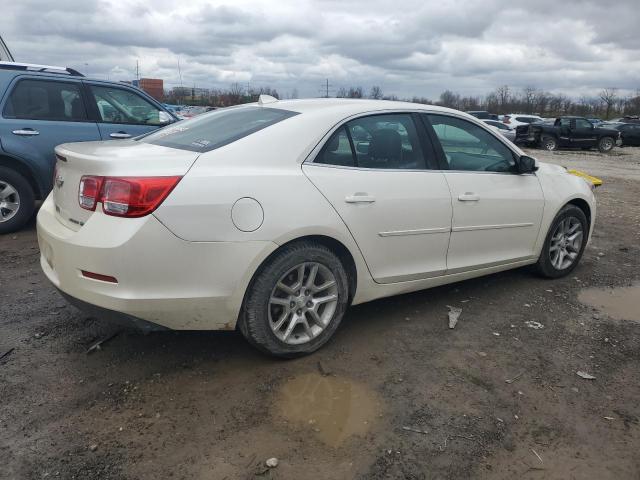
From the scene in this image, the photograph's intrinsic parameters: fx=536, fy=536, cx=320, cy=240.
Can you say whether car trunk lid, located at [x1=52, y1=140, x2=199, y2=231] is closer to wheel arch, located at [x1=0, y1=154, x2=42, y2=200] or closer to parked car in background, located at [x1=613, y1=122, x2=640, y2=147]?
wheel arch, located at [x1=0, y1=154, x2=42, y2=200]

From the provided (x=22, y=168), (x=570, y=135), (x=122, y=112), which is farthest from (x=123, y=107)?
(x=570, y=135)

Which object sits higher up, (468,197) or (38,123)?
(38,123)

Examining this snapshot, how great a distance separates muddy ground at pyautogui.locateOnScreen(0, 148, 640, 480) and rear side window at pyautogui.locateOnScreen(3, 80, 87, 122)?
2.51 meters

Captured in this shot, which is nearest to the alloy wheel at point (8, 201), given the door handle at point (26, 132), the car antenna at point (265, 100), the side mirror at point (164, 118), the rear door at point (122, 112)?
the door handle at point (26, 132)

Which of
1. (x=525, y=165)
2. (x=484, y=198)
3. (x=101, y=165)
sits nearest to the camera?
(x=101, y=165)

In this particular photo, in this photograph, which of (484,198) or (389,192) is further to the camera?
(484,198)

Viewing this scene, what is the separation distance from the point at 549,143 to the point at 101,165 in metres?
25.0

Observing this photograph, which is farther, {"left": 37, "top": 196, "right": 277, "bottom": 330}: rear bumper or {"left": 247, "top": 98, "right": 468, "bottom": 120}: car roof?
{"left": 247, "top": 98, "right": 468, "bottom": 120}: car roof

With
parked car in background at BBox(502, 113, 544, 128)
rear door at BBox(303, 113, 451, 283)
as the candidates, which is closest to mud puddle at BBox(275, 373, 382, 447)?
rear door at BBox(303, 113, 451, 283)

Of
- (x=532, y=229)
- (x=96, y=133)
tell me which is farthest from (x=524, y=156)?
(x=96, y=133)

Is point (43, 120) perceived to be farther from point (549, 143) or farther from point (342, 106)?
point (549, 143)

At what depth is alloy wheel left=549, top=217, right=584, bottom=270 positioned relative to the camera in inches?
193

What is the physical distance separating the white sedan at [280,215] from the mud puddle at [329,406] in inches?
11.2

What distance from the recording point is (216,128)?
137 inches
